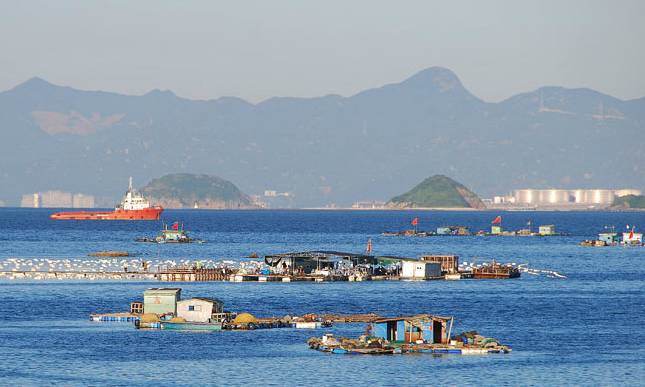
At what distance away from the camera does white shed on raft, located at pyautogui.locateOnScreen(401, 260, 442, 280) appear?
150625 mm

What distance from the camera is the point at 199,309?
317 ft

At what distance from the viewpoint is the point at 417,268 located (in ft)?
495

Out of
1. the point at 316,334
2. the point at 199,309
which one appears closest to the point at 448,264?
the point at 199,309

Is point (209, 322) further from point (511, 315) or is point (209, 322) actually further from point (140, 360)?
point (511, 315)

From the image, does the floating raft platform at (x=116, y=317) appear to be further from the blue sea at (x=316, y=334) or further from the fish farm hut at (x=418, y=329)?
the fish farm hut at (x=418, y=329)

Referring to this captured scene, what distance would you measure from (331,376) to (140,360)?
12.9 meters

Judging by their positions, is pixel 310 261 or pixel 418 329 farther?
pixel 310 261

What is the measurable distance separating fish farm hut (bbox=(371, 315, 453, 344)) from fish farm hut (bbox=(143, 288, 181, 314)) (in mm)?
19808

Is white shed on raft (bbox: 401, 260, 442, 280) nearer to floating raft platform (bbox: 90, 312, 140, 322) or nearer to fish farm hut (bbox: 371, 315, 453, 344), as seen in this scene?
floating raft platform (bbox: 90, 312, 140, 322)

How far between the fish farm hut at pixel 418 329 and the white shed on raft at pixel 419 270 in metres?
Result: 64.6

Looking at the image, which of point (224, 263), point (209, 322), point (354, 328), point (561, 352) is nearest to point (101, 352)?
point (209, 322)

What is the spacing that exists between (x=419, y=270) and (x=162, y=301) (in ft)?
184

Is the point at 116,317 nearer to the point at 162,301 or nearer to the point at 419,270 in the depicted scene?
the point at 162,301

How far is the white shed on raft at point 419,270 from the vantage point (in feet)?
494
